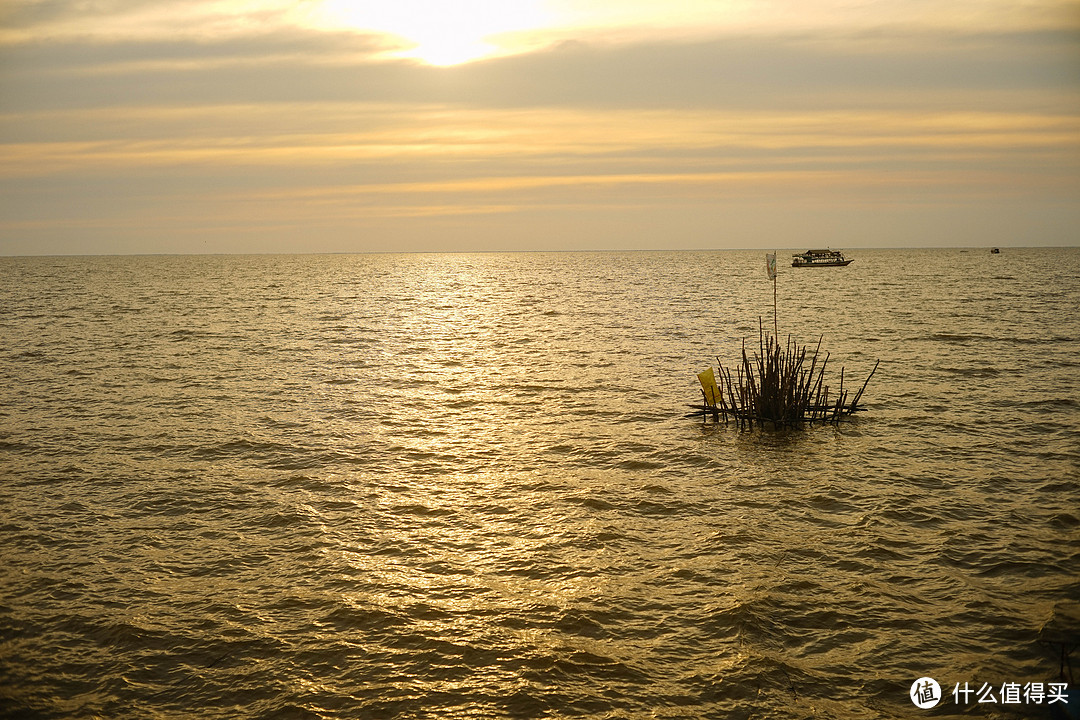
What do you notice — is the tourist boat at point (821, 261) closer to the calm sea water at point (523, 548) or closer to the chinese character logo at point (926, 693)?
the calm sea water at point (523, 548)

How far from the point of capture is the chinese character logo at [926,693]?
7137 mm

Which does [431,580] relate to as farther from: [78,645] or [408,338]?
[408,338]

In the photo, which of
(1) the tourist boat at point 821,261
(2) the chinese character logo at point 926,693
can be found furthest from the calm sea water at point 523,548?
(1) the tourist boat at point 821,261

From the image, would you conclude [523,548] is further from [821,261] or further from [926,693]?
[821,261]

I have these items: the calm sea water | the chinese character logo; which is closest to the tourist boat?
the calm sea water

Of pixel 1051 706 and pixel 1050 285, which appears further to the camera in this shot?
pixel 1050 285

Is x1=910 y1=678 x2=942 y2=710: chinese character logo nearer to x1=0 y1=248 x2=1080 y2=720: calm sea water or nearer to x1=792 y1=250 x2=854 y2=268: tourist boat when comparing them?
x1=0 y1=248 x2=1080 y2=720: calm sea water

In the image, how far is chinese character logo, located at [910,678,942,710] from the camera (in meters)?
7.14

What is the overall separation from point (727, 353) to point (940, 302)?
114 ft

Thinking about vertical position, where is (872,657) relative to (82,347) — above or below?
below

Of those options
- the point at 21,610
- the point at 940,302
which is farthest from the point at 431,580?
the point at 940,302

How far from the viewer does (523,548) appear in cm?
1102

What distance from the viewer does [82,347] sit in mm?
33938

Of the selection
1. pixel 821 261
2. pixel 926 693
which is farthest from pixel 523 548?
pixel 821 261
